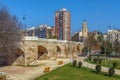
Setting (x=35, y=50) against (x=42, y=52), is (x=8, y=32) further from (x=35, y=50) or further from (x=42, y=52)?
(x=42, y=52)

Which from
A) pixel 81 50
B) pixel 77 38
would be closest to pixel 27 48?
pixel 81 50

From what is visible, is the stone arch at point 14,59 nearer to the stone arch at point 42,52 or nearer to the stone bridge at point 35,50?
the stone bridge at point 35,50

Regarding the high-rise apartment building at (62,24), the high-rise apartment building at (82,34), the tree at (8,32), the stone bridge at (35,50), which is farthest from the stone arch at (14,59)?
the high-rise apartment building at (82,34)

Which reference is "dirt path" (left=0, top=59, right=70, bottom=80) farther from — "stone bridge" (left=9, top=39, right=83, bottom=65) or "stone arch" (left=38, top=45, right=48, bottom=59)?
"stone arch" (left=38, top=45, right=48, bottom=59)

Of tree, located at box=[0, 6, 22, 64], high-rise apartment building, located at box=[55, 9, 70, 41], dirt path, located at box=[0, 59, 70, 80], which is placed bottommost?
dirt path, located at box=[0, 59, 70, 80]

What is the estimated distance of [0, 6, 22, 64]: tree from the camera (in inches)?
1623

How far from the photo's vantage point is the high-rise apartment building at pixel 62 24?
434 feet

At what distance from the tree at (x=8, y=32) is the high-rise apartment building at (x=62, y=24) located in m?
85.5

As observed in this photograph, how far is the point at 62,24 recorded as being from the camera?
434ft

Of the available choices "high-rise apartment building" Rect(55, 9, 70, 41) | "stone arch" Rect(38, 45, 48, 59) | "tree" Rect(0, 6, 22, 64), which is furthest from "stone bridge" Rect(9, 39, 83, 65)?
"high-rise apartment building" Rect(55, 9, 70, 41)

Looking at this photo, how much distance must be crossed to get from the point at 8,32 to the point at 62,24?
90.9 m

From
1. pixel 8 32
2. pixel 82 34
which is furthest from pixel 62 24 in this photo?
pixel 8 32

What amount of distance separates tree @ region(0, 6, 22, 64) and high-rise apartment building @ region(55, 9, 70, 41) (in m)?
85.5

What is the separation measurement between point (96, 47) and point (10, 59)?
6006 cm
